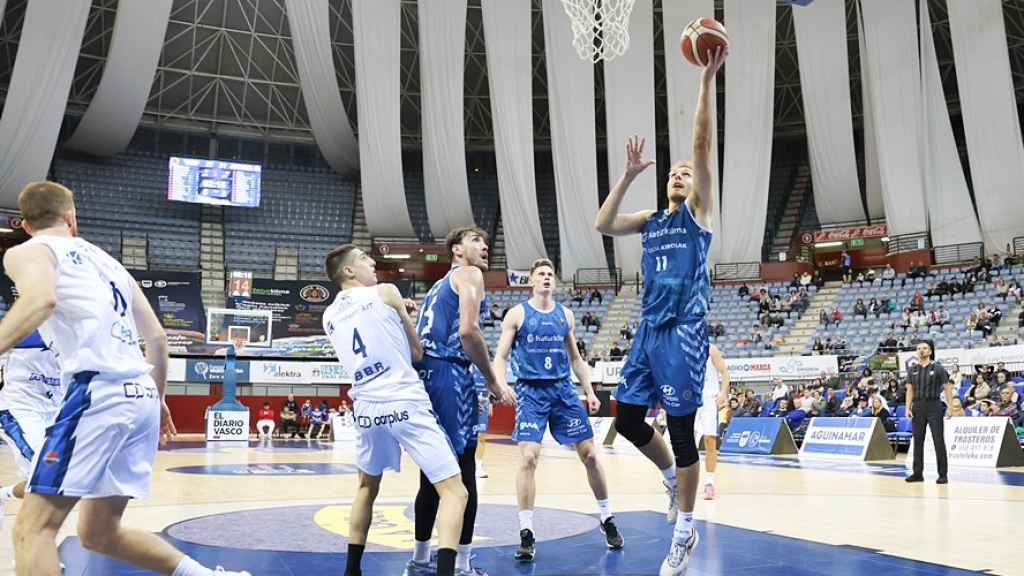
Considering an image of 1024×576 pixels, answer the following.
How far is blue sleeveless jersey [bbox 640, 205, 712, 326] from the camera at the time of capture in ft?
15.9

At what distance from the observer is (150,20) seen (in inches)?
1287

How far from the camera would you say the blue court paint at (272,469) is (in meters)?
12.2

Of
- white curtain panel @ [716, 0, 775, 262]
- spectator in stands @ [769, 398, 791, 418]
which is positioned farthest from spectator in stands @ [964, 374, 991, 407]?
white curtain panel @ [716, 0, 775, 262]

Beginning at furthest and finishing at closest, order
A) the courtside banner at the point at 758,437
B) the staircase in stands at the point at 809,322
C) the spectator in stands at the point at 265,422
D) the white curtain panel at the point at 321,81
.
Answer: the white curtain panel at the point at 321,81, the staircase in stands at the point at 809,322, the spectator in stands at the point at 265,422, the courtside banner at the point at 758,437

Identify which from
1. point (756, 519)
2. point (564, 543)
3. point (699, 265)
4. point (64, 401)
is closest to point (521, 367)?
point (564, 543)

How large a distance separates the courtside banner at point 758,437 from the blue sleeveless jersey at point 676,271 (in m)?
13.4

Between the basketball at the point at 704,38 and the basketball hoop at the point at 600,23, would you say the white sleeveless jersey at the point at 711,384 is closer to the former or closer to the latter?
the basketball at the point at 704,38

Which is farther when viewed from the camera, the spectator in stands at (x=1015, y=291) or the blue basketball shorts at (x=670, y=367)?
the spectator in stands at (x=1015, y=291)

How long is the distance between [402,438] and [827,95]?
3154cm

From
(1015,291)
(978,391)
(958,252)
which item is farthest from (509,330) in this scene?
(958,252)

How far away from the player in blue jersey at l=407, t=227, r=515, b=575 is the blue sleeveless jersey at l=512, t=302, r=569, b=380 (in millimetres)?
1201

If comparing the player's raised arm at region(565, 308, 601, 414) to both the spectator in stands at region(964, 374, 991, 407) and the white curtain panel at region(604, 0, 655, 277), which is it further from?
the white curtain panel at region(604, 0, 655, 277)

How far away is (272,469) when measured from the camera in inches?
512

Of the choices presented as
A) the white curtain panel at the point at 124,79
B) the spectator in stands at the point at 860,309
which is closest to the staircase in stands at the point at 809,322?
the spectator in stands at the point at 860,309
